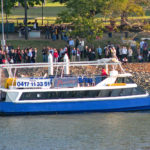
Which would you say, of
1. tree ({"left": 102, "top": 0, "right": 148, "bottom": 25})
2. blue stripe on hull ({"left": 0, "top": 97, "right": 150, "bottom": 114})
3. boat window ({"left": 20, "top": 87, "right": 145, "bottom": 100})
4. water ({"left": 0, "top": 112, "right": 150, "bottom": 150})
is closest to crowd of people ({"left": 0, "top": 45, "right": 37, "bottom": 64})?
tree ({"left": 102, "top": 0, "right": 148, "bottom": 25})

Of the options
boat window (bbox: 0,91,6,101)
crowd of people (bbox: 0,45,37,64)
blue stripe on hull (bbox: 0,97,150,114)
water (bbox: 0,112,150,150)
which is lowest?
water (bbox: 0,112,150,150)

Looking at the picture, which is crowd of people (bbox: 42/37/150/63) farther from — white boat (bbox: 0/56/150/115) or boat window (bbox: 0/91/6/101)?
white boat (bbox: 0/56/150/115)

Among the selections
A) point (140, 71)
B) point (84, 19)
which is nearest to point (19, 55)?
point (84, 19)

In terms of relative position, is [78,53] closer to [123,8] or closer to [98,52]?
[98,52]

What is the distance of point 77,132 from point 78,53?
17.6 meters

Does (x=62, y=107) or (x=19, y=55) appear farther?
(x=19, y=55)

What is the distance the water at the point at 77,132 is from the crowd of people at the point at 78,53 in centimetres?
1206

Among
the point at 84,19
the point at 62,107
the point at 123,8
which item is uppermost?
the point at 123,8

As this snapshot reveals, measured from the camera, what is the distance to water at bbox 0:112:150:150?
40.9 m

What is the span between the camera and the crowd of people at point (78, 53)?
59906mm

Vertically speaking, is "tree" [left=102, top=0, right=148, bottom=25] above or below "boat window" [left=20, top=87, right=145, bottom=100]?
above

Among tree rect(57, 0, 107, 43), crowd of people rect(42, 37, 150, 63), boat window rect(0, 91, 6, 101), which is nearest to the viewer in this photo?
boat window rect(0, 91, 6, 101)

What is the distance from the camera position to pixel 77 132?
4347 centimetres

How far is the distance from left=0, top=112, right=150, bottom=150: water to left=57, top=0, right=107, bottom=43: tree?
1728 centimetres
